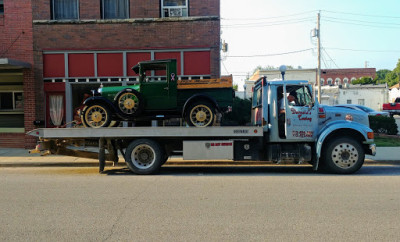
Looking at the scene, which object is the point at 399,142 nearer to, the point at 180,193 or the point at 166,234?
the point at 180,193

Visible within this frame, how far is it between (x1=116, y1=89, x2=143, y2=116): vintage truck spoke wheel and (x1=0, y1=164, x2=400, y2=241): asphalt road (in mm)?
1750

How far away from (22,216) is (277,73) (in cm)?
3956

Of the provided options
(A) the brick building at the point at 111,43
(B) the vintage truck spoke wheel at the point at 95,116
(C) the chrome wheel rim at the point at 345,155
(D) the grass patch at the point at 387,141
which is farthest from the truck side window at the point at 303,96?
(D) the grass patch at the point at 387,141

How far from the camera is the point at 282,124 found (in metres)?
8.91

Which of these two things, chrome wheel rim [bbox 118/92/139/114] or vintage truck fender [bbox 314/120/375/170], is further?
chrome wheel rim [bbox 118/92/139/114]

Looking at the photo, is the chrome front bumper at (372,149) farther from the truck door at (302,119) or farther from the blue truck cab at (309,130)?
the truck door at (302,119)

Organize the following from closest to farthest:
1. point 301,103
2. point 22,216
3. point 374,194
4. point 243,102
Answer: point 22,216 → point 374,194 → point 301,103 → point 243,102

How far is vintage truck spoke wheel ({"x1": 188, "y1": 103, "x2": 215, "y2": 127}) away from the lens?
905 cm

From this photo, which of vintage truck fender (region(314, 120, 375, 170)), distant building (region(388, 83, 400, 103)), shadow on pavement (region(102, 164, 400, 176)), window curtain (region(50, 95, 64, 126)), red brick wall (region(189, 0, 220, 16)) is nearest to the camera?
vintage truck fender (region(314, 120, 375, 170))

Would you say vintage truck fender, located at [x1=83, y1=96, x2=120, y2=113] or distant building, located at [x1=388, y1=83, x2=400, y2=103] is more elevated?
distant building, located at [x1=388, y1=83, x2=400, y2=103]

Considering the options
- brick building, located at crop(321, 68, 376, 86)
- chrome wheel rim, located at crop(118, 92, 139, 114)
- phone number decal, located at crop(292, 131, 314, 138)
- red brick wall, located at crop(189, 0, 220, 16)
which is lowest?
phone number decal, located at crop(292, 131, 314, 138)

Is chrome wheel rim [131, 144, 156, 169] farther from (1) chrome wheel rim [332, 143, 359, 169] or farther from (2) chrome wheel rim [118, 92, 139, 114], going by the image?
(1) chrome wheel rim [332, 143, 359, 169]

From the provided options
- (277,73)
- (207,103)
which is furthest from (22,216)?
(277,73)

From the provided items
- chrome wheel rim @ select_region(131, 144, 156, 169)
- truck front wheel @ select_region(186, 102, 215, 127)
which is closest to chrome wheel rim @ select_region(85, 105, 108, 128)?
chrome wheel rim @ select_region(131, 144, 156, 169)
